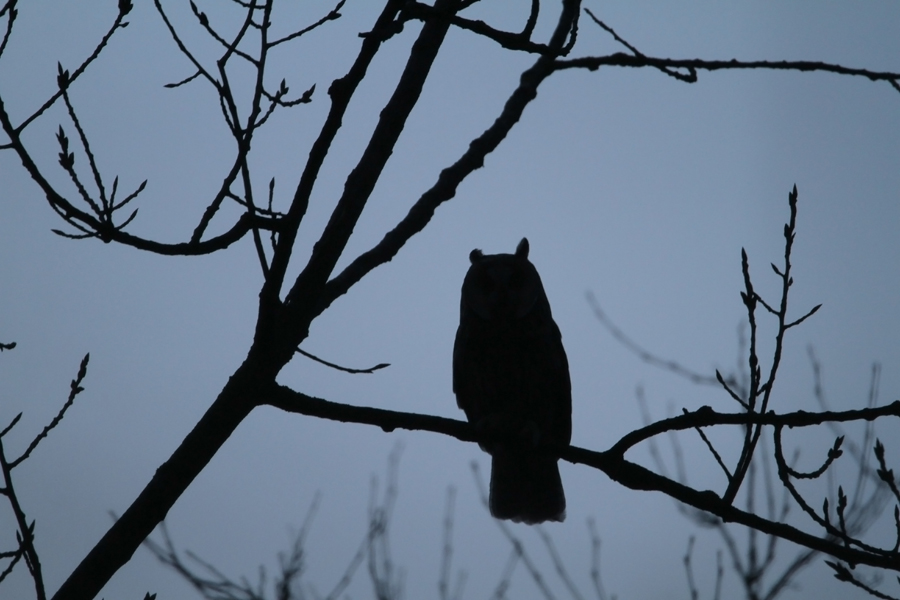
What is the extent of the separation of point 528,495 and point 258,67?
3138mm

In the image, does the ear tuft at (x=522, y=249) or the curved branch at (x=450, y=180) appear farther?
the ear tuft at (x=522, y=249)

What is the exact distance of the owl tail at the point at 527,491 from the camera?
449 centimetres

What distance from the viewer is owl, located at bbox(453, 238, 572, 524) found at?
4492 millimetres

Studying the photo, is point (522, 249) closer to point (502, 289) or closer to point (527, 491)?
point (502, 289)

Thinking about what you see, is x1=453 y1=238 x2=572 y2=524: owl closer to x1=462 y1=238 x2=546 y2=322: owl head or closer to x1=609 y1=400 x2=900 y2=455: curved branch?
x1=462 y1=238 x2=546 y2=322: owl head

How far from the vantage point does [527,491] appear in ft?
14.9

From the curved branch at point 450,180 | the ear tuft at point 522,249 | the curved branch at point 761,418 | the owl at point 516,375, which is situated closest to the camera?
the curved branch at point 761,418

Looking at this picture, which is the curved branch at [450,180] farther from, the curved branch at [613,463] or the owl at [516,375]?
the owl at [516,375]

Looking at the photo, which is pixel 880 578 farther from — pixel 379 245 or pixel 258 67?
pixel 258 67

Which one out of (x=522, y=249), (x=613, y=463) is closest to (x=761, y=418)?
(x=613, y=463)

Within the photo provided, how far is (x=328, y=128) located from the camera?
182 centimetres

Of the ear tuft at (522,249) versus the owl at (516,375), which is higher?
the ear tuft at (522,249)

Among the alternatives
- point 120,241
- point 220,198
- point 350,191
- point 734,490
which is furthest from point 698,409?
point 120,241

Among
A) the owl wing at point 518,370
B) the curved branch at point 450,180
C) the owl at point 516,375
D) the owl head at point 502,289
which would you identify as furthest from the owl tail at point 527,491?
the curved branch at point 450,180
